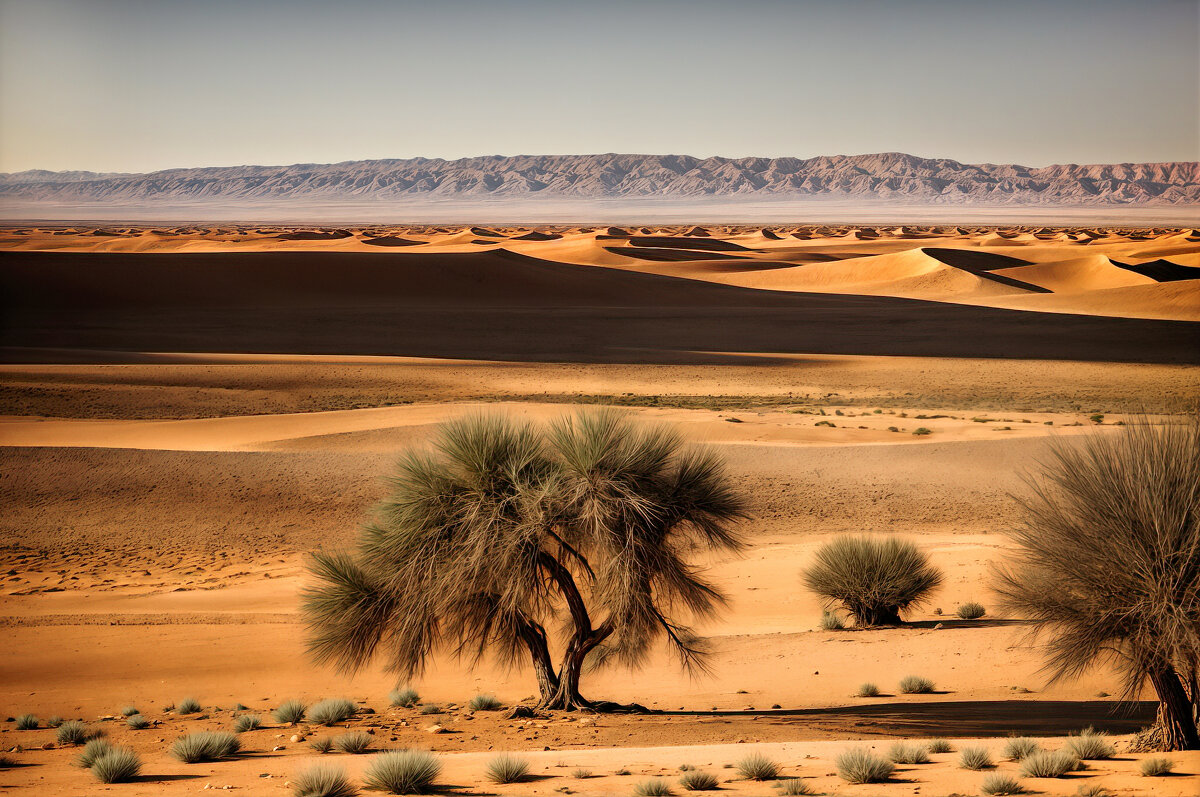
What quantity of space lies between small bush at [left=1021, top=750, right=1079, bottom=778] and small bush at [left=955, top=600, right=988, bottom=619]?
744 centimetres

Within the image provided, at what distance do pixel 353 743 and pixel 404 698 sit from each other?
2409 millimetres

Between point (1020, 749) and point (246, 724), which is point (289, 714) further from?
point (1020, 749)

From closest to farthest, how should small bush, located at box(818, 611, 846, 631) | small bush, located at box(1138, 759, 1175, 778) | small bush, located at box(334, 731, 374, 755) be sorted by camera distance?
small bush, located at box(1138, 759, 1175, 778) → small bush, located at box(334, 731, 374, 755) → small bush, located at box(818, 611, 846, 631)

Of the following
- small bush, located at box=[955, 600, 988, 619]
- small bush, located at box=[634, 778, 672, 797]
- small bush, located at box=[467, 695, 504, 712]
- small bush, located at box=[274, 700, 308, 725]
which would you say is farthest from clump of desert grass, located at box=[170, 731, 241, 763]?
small bush, located at box=[955, 600, 988, 619]

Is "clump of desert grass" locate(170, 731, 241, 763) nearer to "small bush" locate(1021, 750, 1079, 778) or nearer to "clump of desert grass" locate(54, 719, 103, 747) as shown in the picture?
"clump of desert grass" locate(54, 719, 103, 747)

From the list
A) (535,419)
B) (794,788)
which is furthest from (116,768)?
(535,419)

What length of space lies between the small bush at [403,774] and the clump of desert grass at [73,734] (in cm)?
377

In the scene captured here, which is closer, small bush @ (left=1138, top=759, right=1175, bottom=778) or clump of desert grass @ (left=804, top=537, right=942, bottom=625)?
small bush @ (left=1138, top=759, right=1175, bottom=778)

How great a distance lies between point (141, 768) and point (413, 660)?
287 centimetres

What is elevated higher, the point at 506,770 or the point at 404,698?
the point at 506,770

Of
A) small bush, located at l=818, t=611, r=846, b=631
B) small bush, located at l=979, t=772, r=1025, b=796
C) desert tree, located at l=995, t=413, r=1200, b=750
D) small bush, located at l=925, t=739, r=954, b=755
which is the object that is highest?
desert tree, located at l=995, t=413, r=1200, b=750

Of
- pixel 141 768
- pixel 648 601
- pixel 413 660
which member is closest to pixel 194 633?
pixel 413 660

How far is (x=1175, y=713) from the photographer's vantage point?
7984 millimetres

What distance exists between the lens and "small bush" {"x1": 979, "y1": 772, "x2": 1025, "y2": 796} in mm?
6680
